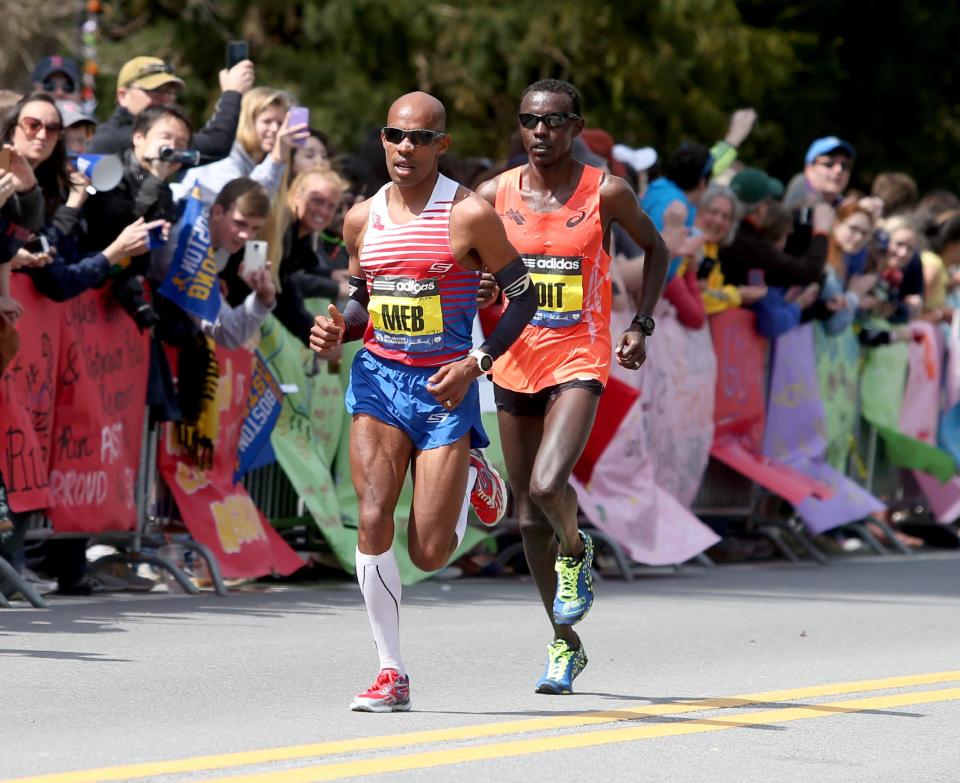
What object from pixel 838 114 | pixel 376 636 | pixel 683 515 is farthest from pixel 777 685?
pixel 838 114

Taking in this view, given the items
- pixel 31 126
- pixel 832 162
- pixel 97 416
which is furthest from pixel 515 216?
pixel 832 162

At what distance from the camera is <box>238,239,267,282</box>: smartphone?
11.2 meters

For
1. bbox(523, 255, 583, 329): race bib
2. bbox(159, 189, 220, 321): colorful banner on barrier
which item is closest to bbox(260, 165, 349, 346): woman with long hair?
bbox(159, 189, 220, 321): colorful banner on barrier

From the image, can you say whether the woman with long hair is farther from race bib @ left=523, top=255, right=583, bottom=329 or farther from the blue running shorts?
the blue running shorts

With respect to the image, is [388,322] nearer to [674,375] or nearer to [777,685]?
[777,685]

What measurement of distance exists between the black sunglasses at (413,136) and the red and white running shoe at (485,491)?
3.58ft

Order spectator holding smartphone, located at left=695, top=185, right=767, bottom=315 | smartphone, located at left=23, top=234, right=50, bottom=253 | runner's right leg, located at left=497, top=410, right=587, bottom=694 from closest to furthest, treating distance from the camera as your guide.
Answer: runner's right leg, located at left=497, top=410, right=587, bottom=694 → smartphone, located at left=23, top=234, right=50, bottom=253 → spectator holding smartphone, located at left=695, top=185, right=767, bottom=315

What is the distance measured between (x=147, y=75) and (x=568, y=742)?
6655mm

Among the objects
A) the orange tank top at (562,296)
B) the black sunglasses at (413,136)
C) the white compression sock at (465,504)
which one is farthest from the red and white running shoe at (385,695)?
the black sunglasses at (413,136)

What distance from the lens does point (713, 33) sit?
2559 cm

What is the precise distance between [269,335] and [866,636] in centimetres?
370

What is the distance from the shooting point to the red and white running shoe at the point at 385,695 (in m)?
7.30

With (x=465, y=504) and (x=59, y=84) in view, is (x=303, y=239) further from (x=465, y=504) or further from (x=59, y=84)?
(x=465, y=504)

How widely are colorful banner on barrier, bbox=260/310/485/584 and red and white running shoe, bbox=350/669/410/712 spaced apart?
453 centimetres
